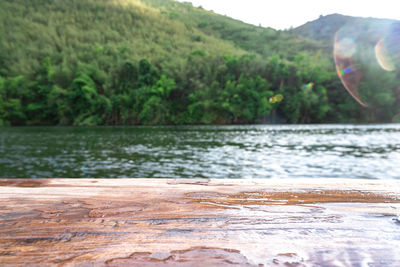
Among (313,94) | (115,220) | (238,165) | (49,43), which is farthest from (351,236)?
(49,43)

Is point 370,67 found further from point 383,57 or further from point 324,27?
point 324,27

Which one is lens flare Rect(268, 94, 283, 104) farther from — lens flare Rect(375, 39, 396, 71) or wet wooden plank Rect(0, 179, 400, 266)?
wet wooden plank Rect(0, 179, 400, 266)

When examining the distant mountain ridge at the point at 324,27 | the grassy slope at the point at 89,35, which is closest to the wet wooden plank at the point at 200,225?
the grassy slope at the point at 89,35

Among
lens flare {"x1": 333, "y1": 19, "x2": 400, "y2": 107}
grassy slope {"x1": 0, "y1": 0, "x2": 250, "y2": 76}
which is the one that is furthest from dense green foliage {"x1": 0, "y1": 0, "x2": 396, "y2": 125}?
lens flare {"x1": 333, "y1": 19, "x2": 400, "y2": 107}

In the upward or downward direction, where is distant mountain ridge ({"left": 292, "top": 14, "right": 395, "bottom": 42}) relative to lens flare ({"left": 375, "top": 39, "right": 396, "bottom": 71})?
upward

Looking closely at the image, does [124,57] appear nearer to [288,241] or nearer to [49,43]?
[49,43]

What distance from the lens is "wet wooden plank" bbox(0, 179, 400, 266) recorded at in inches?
31.2

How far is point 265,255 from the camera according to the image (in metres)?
0.80

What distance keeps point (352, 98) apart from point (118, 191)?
45.2 metres

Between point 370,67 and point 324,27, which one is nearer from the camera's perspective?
point 370,67

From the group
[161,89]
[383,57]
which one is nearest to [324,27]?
[383,57]

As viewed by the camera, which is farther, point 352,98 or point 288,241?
point 352,98

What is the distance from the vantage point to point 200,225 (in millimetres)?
993

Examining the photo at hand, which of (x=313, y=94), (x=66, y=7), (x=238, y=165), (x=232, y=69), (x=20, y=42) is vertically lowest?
(x=238, y=165)
